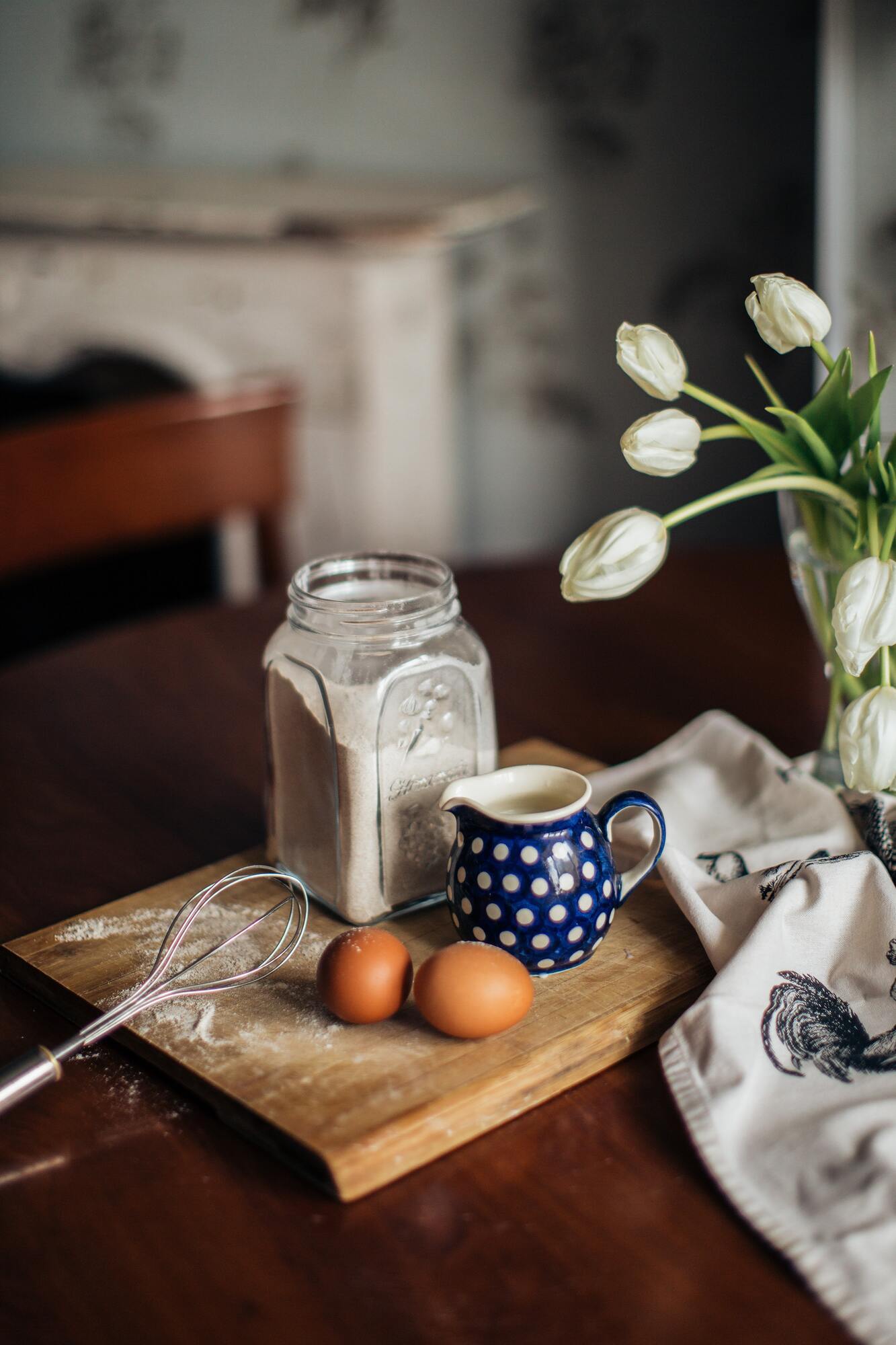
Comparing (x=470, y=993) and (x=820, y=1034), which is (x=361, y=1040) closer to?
(x=470, y=993)

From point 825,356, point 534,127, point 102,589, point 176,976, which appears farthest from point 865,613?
point 534,127

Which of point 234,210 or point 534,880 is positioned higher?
point 234,210

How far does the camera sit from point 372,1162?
1.71 feet

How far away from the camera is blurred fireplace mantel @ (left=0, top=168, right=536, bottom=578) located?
7.11ft

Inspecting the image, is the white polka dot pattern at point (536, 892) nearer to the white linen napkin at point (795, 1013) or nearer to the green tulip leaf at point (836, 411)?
the white linen napkin at point (795, 1013)

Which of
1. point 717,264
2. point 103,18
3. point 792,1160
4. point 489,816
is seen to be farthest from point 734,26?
point 792,1160

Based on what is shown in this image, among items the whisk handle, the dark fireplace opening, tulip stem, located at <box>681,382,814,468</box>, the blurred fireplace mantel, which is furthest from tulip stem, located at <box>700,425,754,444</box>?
the blurred fireplace mantel

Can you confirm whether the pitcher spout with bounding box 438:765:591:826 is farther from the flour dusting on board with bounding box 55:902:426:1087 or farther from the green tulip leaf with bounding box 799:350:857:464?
the green tulip leaf with bounding box 799:350:857:464

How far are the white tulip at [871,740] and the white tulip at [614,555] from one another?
0.41 feet

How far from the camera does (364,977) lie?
0.59m

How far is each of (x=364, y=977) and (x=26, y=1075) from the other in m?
0.16

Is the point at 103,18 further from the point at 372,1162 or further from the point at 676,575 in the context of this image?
the point at 372,1162

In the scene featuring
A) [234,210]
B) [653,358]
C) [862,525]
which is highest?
[234,210]

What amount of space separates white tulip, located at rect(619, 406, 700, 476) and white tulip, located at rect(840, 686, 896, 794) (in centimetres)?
15
